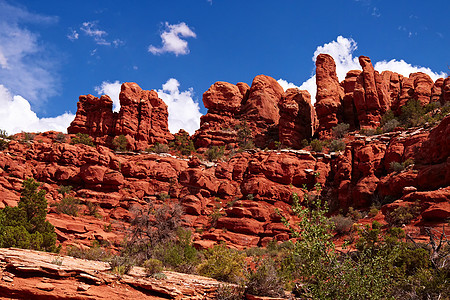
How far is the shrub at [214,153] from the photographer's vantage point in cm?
4499

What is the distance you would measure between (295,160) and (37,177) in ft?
91.4

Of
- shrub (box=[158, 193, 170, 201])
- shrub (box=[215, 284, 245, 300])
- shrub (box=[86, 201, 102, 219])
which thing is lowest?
shrub (box=[215, 284, 245, 300])

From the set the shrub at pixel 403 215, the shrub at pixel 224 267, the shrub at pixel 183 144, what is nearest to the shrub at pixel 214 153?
the shrub at pixel 183 144

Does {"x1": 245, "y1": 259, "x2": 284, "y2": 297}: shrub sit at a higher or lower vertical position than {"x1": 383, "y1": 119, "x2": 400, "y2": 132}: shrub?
lower

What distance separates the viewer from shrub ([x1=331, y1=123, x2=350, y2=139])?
43656mm

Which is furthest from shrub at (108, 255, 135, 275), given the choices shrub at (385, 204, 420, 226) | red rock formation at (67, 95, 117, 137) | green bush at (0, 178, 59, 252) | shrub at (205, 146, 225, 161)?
red rock formation at (67, 95, 117, 137)

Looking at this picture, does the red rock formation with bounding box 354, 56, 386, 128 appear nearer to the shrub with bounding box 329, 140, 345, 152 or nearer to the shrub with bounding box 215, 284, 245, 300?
the shrub with bounding box 329, 140, 345, 152

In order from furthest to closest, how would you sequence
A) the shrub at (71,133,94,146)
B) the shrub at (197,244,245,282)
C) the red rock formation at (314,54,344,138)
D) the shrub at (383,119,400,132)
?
the red rock formation at (314,54,344,138) → the shrub at (71,133,94,146) → the shrub at (383,119,400,132) → the shrub at (197,244,245,282)

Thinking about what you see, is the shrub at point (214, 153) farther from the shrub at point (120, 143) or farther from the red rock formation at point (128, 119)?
the shrub at point (120, 143)

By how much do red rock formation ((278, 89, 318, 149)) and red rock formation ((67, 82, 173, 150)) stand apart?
17.9 metres

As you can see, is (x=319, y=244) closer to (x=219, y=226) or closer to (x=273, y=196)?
(x=219, y=226)

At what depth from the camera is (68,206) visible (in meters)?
29.9

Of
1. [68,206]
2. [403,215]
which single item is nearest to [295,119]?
[403,215]

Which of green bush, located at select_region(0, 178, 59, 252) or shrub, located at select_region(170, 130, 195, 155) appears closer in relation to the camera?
green bush, located at select_region(0, 178, 59, 252)
